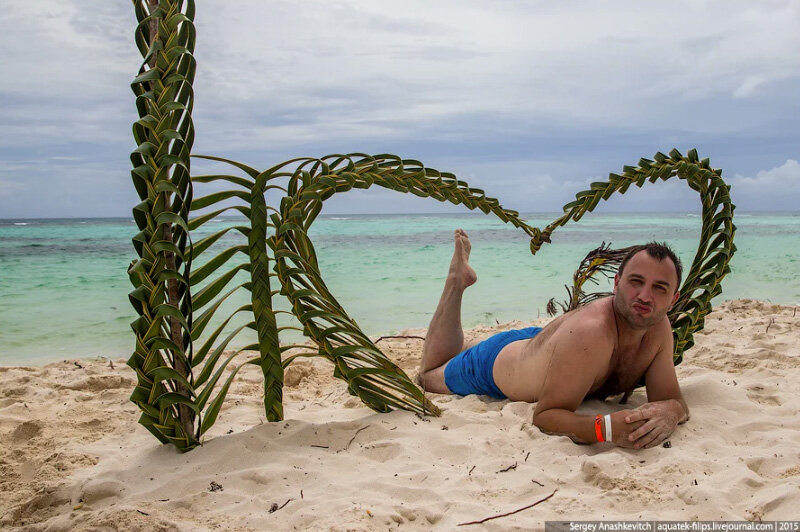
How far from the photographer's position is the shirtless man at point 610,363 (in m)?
2.47

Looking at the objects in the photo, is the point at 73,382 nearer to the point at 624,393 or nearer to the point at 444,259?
the point at 624,393

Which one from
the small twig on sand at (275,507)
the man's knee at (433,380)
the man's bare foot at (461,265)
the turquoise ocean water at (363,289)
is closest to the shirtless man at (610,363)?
the man's knee at (433,380)

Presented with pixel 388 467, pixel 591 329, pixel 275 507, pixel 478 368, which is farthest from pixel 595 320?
pixel 275 507

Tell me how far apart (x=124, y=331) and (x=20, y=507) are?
4.25 metres

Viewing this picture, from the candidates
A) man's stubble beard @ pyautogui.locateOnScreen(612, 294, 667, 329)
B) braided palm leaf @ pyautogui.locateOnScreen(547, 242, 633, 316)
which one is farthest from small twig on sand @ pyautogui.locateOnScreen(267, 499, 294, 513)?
braided palm leaf @ pyautogui.locateOnScreen(547, 242, 633, 316)

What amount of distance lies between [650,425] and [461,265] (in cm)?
148

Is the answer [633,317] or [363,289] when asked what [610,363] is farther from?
[363,289]

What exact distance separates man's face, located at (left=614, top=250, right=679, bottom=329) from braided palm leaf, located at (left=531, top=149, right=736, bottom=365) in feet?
2.16

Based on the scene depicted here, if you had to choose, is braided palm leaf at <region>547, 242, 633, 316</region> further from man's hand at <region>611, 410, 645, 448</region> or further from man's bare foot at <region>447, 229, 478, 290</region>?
man's hand at <region>611, 410, 645, 448</region>

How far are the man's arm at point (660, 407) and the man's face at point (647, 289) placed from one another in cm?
32

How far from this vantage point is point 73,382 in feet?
12.1

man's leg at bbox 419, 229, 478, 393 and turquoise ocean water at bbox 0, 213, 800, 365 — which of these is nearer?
man's leg at bbox 419, 229, 478, 393

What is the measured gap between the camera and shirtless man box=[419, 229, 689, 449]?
2.47 metres

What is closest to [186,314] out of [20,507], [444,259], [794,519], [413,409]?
[20,507]
